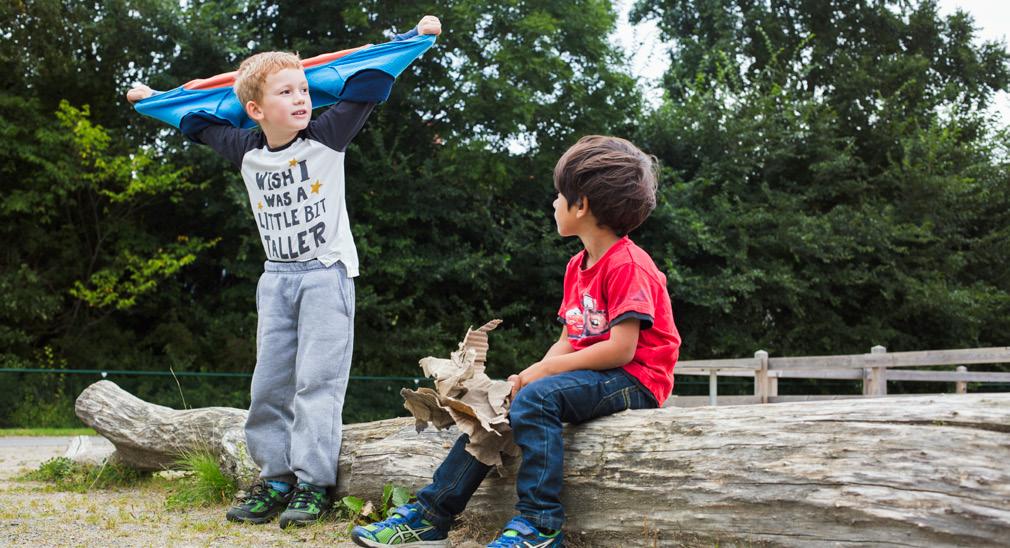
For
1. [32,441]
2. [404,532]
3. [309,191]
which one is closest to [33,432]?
[32,441]

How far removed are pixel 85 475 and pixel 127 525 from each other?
1922 mm

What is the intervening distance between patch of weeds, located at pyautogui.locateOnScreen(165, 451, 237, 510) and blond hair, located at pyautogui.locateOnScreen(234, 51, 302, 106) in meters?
1.95

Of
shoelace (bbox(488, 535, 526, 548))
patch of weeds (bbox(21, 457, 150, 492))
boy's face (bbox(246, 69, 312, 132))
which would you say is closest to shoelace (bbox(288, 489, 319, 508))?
shoelace (bbox(488, 535, 526, 548))

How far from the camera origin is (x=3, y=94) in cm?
1273

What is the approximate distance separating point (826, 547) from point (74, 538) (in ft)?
9.51

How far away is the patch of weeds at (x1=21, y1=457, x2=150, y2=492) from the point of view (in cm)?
560

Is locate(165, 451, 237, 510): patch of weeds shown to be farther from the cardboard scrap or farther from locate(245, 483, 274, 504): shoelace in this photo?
the cardboard scrap

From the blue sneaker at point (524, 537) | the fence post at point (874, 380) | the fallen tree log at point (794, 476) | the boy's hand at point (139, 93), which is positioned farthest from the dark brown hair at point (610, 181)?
the fence post at point (874, 380)

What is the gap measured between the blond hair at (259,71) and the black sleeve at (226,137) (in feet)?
0.68

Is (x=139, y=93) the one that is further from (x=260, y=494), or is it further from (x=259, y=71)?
(x=260, y=494)

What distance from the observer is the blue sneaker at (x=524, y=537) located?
289 cm

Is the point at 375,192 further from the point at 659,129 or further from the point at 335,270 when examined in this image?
the point at 335,270

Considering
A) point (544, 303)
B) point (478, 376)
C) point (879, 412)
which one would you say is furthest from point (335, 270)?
point (544, 303)

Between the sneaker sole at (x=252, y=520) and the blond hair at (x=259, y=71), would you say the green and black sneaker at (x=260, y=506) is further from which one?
the blond hair at (x=259, y=71)
